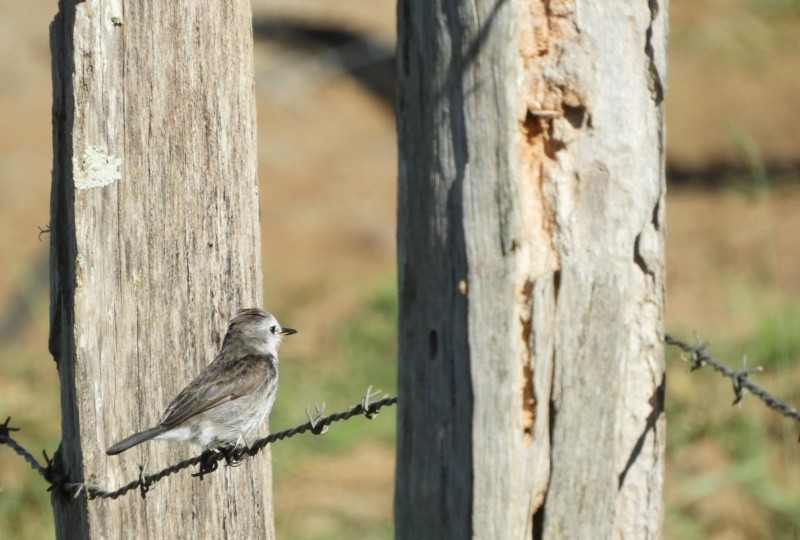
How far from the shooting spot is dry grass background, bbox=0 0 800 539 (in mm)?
8133

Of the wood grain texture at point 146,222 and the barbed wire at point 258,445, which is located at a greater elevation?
the wood grain texture at point 146,222

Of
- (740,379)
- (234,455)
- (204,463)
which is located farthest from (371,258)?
(740,379)

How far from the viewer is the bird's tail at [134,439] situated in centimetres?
369

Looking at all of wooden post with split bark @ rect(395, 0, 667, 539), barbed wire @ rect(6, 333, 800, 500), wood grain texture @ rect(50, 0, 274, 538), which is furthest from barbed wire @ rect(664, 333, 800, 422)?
wood grain texture @ rect(50, 0, 274, 538)

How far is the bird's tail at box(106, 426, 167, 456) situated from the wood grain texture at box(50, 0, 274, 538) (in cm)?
3

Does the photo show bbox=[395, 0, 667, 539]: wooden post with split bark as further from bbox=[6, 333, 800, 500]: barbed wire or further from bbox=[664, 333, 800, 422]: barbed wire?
bbox=[6, 333, 800, 500]: barbed wire

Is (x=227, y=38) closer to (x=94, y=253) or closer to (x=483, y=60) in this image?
(x=94, y=253)

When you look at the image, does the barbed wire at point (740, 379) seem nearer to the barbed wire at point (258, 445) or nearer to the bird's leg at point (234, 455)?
the barbed wire at point (258, 445)

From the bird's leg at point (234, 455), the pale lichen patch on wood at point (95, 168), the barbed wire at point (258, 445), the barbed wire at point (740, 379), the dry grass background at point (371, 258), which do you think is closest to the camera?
the barbed wire at point (740, 379)

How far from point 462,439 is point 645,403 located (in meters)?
0.48

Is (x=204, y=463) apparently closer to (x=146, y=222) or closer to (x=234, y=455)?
(x=234, y=455)

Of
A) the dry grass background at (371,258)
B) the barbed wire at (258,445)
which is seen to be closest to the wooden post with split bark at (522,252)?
the barbed wire at (258,445)

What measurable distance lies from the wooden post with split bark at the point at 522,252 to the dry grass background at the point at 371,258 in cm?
271

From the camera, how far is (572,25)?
2479 mm
